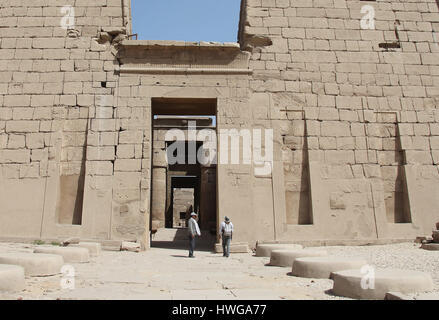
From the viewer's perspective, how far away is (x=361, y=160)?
29.1ft

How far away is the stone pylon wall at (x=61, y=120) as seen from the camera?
27.2 ft

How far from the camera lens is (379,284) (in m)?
3.29

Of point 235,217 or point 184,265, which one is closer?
point 184,265

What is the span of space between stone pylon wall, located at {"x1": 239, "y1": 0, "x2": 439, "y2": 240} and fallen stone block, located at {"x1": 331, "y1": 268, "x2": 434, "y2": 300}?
4.87 m

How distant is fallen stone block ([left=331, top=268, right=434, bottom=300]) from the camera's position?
3.28m

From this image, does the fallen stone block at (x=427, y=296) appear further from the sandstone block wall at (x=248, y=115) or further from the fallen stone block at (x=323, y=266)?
the sandstone block wall at (x=248, y=115)

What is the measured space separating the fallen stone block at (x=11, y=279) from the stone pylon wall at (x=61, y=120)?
4.62m

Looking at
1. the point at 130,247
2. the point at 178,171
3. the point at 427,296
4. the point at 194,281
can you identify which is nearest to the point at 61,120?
the point at 130,247

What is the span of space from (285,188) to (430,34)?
6.10 meters

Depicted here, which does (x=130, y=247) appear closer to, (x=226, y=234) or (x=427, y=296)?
(x=226, y=234)

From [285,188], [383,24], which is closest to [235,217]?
[285,188]

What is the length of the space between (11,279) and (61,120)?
6.04 m

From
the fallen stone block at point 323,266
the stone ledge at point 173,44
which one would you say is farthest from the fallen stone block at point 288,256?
the stone ledge at point 173,44

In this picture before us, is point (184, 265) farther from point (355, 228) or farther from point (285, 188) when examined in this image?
point (355, 228)
